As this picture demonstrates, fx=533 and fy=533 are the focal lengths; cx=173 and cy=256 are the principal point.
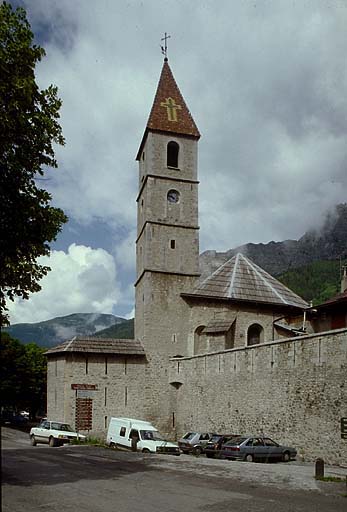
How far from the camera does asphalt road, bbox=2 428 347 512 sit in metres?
10.5

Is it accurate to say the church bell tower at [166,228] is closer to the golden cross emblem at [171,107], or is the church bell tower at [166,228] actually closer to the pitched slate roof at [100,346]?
the golden cross emblem at [171,107]

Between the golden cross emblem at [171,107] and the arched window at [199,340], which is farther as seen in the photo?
the golden cross emblem at [171,107]

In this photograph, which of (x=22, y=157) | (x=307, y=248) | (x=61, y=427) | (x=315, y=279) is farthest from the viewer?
(x=307, y=248)

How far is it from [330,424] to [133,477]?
8.48 meters

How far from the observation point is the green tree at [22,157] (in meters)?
11.5

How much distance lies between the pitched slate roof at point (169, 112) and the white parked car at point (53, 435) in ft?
67.1

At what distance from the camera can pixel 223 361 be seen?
26.9 meters

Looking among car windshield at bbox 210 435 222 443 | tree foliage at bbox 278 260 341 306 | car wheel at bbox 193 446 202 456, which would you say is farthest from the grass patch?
tree foliage at bbox 278 260 341 306

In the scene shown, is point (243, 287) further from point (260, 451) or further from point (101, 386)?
point (260, 451)

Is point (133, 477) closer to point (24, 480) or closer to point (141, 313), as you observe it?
point (24, 480)

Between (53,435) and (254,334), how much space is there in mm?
14123

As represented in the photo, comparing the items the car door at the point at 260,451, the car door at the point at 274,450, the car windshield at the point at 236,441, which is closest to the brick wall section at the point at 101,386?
the car windshield at the point at 236,441

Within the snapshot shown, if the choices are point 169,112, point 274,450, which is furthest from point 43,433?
point 169,112

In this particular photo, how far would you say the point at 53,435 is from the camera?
26.2 meters
